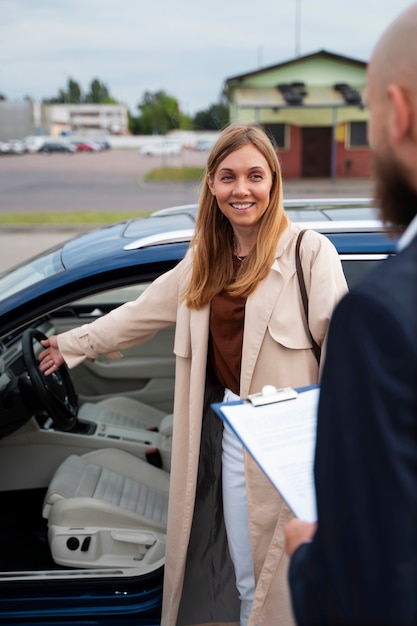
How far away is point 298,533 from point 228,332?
1.07 metres

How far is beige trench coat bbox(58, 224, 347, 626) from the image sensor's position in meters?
2.02

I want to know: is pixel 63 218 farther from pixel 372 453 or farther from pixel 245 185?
pixel 372 453

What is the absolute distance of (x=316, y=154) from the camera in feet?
99.0

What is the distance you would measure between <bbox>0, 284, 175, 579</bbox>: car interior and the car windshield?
29cm

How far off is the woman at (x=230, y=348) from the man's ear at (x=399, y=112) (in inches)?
40.5

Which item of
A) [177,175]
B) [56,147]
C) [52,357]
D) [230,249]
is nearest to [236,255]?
[230,249]

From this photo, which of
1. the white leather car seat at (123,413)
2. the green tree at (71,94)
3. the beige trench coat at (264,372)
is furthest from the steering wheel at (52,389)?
the green tree at (71,94)

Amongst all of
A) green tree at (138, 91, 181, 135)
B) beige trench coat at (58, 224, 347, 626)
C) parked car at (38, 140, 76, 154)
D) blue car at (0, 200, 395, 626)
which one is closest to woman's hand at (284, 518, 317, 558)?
beige trench coat at (58, 224, 347, 626)

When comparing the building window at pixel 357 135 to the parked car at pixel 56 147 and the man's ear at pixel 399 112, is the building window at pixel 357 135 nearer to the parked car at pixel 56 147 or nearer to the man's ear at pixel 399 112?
the man's ear at pixel 399 112

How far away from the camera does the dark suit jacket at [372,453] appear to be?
84 cm

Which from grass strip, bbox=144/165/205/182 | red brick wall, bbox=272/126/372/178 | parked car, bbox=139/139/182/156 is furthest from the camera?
parked car, bbox=139/139/182/156

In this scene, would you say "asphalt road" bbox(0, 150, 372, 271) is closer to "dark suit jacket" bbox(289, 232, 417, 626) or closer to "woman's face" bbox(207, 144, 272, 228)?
"woman's face" bbox(207, 144, 272, 228)

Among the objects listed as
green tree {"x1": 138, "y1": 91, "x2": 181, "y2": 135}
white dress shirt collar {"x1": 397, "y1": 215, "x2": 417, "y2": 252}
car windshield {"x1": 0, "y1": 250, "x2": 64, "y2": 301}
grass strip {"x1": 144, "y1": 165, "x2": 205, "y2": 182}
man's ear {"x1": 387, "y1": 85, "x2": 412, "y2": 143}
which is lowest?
grass strip {"x1": 144, "y1": 165, "x2": 205, "y2": 182}

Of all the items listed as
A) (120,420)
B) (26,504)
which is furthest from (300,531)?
(120,420)
